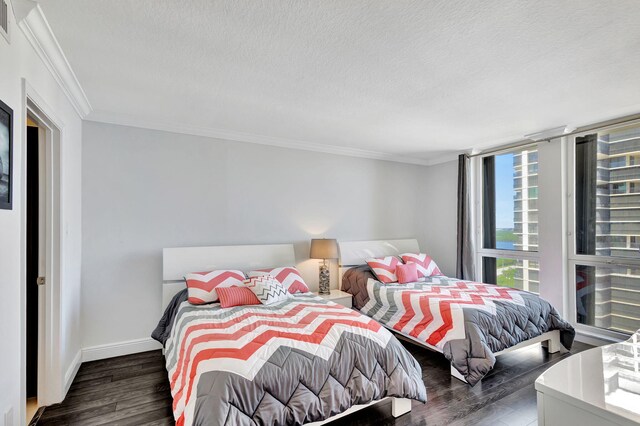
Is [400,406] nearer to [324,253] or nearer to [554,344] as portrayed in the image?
[324,253]

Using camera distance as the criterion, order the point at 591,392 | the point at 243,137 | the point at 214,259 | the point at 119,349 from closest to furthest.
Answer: the point at 591,392 → the point at 119,349 → the point at 214,259 → the point at 243,137

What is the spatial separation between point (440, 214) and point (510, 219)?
3.40ft

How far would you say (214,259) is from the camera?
3.51m

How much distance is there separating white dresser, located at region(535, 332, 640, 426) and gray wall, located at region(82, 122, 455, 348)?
3187 mm

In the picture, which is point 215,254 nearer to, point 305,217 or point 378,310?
point 305,217

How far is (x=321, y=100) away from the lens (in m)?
2.79

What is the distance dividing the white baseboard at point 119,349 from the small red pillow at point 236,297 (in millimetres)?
1145

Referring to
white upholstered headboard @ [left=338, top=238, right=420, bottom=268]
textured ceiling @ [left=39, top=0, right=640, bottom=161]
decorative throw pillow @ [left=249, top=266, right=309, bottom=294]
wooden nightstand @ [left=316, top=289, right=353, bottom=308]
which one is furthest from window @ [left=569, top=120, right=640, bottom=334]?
decorative throw pillow @ [left=249, top=266, right=309, bottom=294]

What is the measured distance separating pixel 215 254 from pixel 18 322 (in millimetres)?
1911

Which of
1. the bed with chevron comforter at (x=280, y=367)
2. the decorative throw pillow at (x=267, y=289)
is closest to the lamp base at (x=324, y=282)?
the decorative throw pillow at (x=267, y=289)

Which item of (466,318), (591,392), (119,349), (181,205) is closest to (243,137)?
(181,205)

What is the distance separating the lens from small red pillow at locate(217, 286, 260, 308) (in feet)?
9.30

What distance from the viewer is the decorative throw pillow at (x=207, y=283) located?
293 cm

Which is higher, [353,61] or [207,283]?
[353,61]
